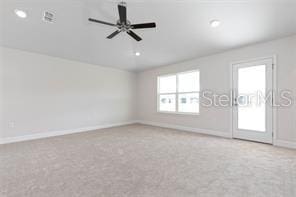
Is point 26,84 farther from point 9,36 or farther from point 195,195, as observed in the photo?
point 195,195

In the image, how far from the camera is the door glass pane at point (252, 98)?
3.66m

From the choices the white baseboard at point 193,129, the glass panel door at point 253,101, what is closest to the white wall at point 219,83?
the white baseboard at point 193,129

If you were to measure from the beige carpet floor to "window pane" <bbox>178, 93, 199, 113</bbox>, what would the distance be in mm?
1711

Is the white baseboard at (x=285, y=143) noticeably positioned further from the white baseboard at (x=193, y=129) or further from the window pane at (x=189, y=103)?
the window pane at (x=189, y=103)

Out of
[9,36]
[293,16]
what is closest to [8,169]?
[9,36]

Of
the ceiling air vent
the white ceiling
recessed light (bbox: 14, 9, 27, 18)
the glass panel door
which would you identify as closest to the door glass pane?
the glass panel door

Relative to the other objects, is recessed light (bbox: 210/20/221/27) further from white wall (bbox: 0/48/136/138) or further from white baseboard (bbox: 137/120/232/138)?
white wall (bbox: 0/48/136/138)

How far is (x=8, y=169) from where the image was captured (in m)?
2.33

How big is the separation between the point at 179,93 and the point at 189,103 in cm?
59

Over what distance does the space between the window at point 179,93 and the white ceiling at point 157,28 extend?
1008 mm

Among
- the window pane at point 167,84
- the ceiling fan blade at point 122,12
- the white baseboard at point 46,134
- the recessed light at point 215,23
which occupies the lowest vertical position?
the white baseboard at point 46,134

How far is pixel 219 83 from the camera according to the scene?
4.39 meters

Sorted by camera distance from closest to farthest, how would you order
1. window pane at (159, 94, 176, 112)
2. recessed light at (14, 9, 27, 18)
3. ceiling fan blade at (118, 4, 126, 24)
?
ceiling fan blade at (118, 4, 126, 24), recessed light at (14, 9, 27, 18), window pane at (159, 94, 176, 112)

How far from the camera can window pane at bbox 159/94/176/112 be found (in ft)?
19.1
